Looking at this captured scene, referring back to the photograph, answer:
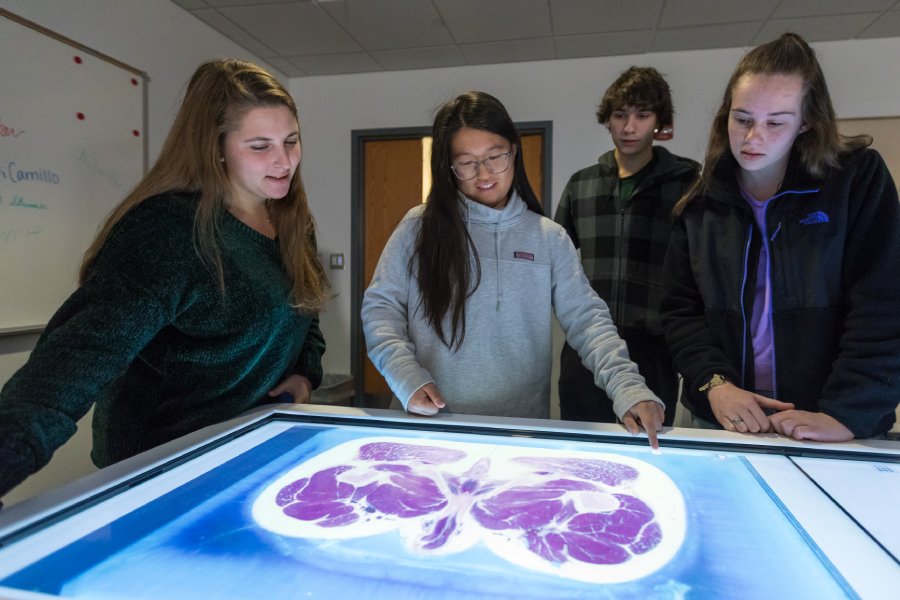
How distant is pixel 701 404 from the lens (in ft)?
3.45

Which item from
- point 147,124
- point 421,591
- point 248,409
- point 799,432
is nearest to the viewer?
point 421,591

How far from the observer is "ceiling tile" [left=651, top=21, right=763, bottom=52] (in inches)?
112

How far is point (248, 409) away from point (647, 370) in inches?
45.1

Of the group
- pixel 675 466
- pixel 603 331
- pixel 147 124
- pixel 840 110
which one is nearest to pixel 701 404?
pixel 603 331

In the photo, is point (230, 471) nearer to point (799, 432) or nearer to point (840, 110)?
point (799, 432)

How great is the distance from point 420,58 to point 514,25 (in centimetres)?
70

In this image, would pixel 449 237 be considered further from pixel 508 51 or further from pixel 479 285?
pixel 508 51

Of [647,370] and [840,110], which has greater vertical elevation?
[840,110]

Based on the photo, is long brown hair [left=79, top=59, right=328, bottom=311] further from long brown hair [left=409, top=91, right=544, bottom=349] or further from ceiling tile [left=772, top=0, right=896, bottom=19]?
ceiling tile [left=772, top=0, right=896, bottom=19]

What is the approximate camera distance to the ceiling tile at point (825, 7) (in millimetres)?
2553

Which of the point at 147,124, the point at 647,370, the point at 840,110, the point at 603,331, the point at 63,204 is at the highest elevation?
the point at 840,110

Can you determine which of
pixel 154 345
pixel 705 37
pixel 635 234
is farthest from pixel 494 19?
pixel 154 345

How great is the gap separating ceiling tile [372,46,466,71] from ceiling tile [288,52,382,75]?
81mm

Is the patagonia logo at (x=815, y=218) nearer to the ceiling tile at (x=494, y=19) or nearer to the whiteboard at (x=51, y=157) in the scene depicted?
the ceiling tile at (x=494, y=19)
